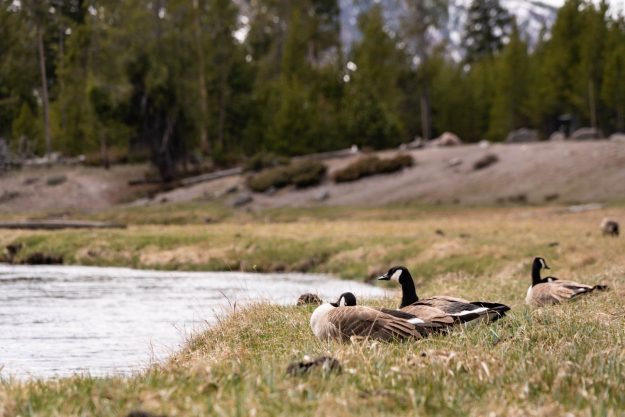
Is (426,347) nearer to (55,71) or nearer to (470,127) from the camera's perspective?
(55,71)

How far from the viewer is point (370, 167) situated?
66688 millimetres

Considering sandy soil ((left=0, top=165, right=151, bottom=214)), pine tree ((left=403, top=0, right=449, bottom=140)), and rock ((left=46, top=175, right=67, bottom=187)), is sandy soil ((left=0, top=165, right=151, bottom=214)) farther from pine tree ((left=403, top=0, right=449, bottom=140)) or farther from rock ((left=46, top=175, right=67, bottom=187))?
pine tree ((left=403, top=0, right=449, bottom=140))

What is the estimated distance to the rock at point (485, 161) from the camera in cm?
6544

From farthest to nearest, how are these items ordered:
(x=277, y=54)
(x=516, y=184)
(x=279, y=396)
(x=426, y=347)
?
(x=277, y=54) < (x=516, y=184) < (x=426, y=347) < (x=279, y=396)

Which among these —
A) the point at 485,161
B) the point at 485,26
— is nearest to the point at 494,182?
the point at 485,161

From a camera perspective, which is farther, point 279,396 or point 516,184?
point 516,184

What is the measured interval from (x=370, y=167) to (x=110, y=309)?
1826 inches

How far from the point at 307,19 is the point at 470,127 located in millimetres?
20565

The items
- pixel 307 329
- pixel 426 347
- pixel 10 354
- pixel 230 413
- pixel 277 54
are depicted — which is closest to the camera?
pixel 230 413

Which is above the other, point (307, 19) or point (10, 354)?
point (307, 19)

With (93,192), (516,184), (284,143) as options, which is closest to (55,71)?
(93,192)

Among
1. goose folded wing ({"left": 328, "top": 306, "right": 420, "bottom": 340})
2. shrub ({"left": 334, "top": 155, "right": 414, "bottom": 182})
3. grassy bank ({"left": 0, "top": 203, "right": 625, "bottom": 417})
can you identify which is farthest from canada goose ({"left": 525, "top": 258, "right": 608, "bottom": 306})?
shrub ({"left": 334, "top": 155, "right": 414, "bottom": 182})

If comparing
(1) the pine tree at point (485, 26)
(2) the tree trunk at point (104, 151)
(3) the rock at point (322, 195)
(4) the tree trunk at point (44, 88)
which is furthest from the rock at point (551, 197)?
(1) the pine tree at point (485, 26)

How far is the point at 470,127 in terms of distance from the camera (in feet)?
318
